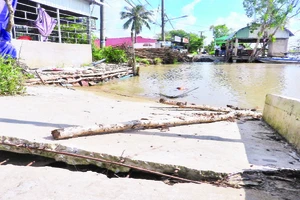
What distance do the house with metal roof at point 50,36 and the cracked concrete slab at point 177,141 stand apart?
267 inches

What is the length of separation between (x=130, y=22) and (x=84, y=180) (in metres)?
43.5

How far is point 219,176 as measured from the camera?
7.13 feet

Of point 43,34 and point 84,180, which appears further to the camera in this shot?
point 43,34

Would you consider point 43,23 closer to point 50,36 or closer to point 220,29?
point 50,36

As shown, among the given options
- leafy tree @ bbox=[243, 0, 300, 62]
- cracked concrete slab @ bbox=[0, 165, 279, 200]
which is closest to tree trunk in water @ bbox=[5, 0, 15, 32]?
cracked concrete slab @ bbox=[0, 165, 279, 200]

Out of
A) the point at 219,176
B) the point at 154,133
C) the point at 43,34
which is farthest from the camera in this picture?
the point at 43,34

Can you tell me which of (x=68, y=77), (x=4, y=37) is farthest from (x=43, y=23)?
(x=68, y=77)

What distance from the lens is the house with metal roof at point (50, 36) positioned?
10221 millimetres

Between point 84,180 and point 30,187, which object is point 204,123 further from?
point 30,187

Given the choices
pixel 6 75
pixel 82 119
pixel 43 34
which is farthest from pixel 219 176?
pixel 43 34

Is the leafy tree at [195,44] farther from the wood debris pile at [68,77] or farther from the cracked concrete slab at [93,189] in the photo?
the cracked concrete slab at [93,189]

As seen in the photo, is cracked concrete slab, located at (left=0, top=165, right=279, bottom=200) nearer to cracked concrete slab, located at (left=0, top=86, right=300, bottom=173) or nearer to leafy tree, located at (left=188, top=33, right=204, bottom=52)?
cracked concrete slab, located at (left=0, top=86, right=300, bottom=173)

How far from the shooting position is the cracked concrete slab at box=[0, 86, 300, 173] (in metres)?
2.41

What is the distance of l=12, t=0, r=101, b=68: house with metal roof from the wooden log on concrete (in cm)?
762
